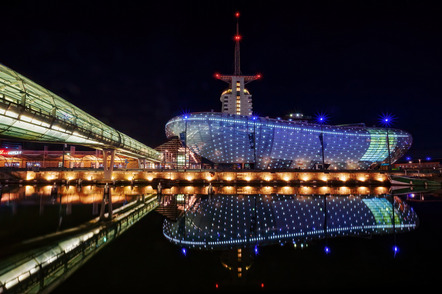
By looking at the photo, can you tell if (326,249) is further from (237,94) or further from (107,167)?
(237,94)

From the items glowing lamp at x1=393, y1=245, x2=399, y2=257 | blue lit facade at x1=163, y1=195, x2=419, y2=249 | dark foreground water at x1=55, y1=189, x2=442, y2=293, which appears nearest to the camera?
dark foreground water at x1=55, y1=189, x2=442, y2=293

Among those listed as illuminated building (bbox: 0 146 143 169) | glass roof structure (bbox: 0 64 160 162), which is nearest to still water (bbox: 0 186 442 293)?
glass roof structure (bbox: 0 64 160 162)

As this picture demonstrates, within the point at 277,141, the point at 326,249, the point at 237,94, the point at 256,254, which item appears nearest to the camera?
the point at 256,254

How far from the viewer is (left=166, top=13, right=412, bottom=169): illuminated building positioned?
61291 mm

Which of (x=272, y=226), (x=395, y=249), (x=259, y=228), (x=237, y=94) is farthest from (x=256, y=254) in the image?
(x=237, y=94)

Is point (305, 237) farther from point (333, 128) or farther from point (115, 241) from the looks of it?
point (333, 128)

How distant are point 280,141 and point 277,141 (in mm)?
912

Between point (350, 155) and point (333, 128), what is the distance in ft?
39.0

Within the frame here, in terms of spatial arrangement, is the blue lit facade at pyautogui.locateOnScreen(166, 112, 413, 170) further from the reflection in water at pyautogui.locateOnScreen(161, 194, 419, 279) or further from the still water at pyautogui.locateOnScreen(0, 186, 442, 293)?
the still water at pyautogui.locateOnScreen(0, 186, 442, 293)

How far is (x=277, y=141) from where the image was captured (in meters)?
63.7

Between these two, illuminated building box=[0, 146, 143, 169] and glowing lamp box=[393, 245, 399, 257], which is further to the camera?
illuminated building box=[0, 146, 143, 169]

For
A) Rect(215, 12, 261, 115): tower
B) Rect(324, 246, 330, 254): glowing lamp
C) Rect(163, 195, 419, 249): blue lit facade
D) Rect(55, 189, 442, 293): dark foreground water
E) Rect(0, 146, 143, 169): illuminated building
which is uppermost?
Rect(215, 12, 261, 115): tower

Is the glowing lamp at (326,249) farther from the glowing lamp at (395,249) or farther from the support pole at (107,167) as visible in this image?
the support pole at (107,167)

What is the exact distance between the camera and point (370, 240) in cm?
774
